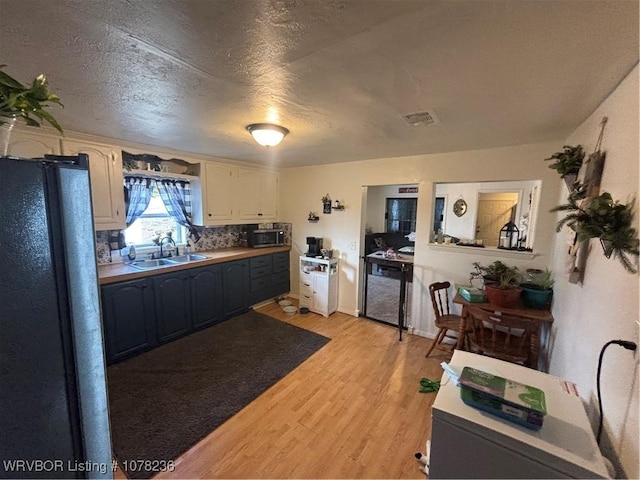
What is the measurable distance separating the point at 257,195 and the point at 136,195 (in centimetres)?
165

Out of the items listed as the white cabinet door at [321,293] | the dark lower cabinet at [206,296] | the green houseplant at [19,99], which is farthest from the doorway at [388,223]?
the green houseplant at [19,99]

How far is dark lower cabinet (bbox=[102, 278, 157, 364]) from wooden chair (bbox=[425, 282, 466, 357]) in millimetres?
3069

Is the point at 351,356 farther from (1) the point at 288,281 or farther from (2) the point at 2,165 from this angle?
(2) the point at 2,165

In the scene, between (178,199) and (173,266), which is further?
(178,199)

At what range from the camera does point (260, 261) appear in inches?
162

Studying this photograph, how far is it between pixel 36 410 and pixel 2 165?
0.67 m

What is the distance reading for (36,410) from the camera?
73 centimetres

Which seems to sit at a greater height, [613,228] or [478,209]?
[478,209]

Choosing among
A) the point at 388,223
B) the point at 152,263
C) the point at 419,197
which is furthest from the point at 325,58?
the point at 388,223

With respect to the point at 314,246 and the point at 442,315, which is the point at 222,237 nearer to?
the point at 314,246

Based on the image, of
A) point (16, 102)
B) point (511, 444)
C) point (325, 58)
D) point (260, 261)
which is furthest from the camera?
point (260, 261)

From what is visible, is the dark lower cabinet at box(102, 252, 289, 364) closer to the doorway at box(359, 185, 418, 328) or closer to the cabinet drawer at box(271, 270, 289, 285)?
the cabinet drawer at box(271, 270, 289, 285)

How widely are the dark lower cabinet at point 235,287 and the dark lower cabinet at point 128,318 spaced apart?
36.4 inches

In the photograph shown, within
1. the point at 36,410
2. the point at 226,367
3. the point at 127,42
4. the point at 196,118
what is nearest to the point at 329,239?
the point at 226,367
